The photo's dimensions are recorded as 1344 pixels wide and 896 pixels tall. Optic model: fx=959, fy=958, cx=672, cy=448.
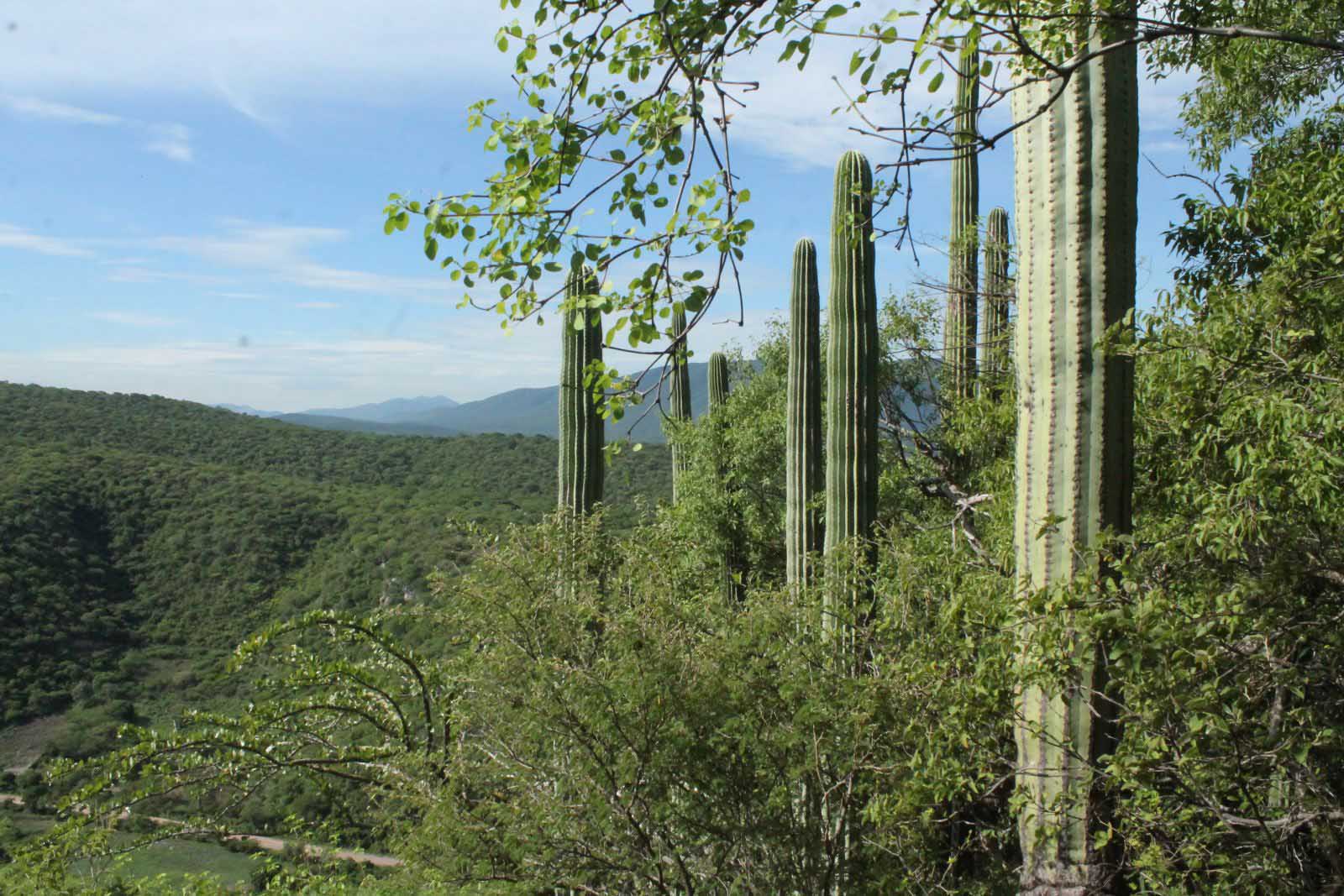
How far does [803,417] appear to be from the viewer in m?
10.1

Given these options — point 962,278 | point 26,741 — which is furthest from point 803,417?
point 26,741

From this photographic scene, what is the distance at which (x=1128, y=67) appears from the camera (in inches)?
146

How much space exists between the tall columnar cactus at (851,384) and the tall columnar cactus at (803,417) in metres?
0.82

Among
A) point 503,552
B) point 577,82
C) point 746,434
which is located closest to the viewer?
point 577,82

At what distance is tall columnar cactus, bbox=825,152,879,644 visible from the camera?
866 cm

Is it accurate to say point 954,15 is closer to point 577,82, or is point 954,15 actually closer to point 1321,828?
point 577,82

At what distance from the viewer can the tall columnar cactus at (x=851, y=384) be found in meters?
8.66

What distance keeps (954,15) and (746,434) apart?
12397 millimetres

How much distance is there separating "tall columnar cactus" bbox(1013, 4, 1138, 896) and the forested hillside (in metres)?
14.9

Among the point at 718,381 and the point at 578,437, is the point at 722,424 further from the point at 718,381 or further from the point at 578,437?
the point at 578,437

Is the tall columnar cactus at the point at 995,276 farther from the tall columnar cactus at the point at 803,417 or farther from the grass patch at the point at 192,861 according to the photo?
the grass patch at the point at 192,861

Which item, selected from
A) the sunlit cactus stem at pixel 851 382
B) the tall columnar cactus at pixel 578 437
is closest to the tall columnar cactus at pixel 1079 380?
the sunlit cactus stem at pixel 851 382

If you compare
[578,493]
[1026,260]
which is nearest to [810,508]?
[578,493]

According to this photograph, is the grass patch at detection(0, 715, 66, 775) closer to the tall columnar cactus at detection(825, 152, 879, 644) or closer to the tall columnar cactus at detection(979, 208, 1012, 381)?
the tall columnar cactus at detection(825, 152, 879, 644)
